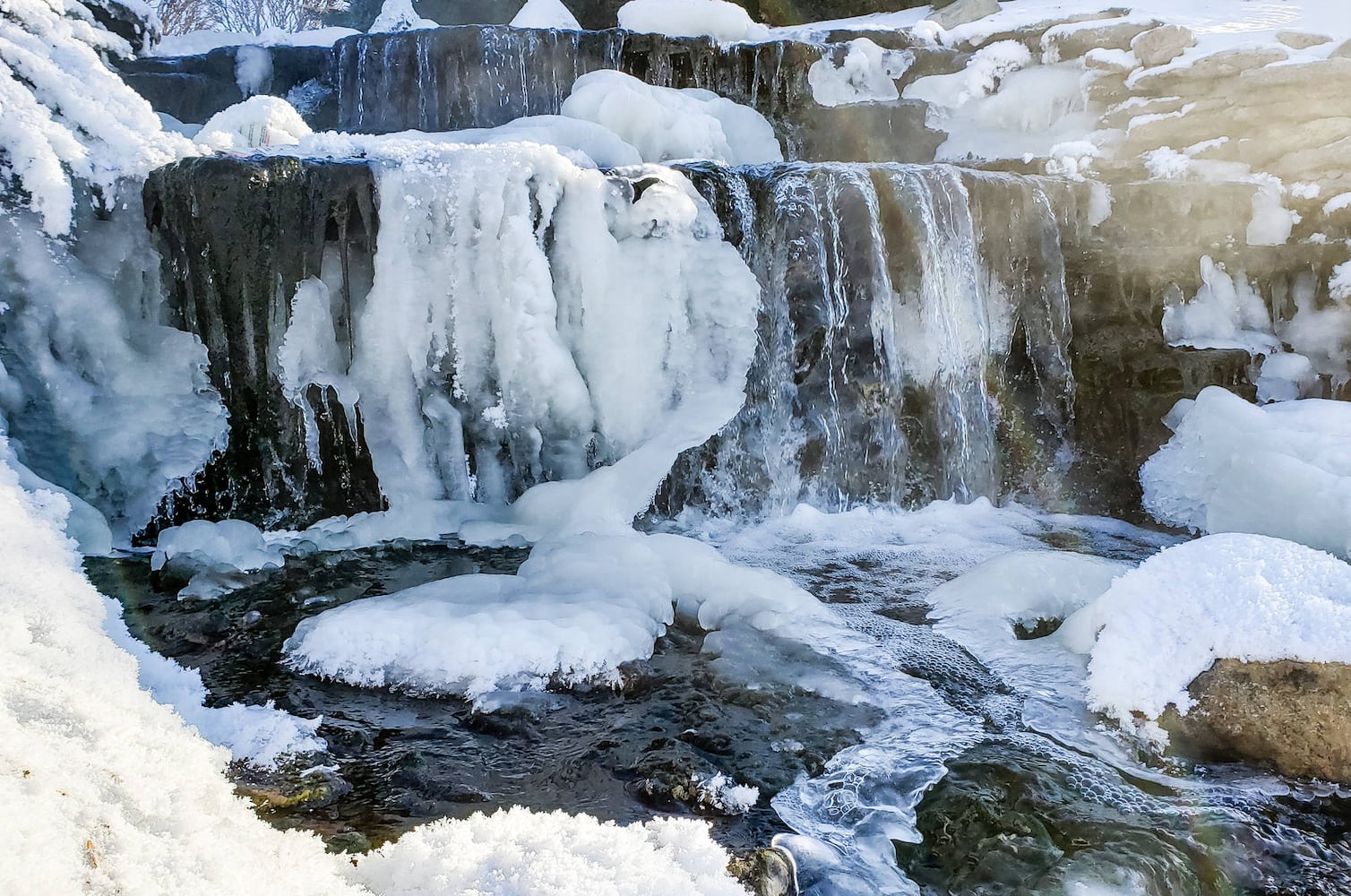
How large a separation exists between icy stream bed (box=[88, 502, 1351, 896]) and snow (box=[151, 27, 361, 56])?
7.83 m

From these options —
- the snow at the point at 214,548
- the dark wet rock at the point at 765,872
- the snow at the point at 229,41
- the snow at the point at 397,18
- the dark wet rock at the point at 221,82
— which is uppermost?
the snow at the point at 397,18

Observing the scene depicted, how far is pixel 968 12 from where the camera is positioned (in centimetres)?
1139

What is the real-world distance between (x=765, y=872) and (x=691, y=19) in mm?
9745

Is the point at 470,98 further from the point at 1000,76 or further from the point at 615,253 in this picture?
the point at 1000,76

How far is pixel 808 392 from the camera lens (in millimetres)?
6816

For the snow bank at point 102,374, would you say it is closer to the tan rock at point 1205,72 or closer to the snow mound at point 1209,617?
the snow mound at point 1209,617

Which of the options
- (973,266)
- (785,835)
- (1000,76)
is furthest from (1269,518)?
(1000,76)

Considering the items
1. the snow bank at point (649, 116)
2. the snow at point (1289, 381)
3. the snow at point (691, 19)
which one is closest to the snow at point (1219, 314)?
the snow at point (1289, 381)

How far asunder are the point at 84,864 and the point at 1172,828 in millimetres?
2978

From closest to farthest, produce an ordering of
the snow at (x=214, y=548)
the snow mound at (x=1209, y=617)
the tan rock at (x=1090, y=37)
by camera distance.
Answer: the snow mound at (x=1209, y=617) → the snow at (x=214, y=548) → the tan rock at (x=1090, y=37)

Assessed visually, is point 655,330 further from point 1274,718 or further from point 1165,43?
point 1165,43

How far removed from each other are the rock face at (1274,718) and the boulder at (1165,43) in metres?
7.91

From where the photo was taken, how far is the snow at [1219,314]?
24.8 ft

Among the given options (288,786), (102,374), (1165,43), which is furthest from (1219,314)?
(102,374)
